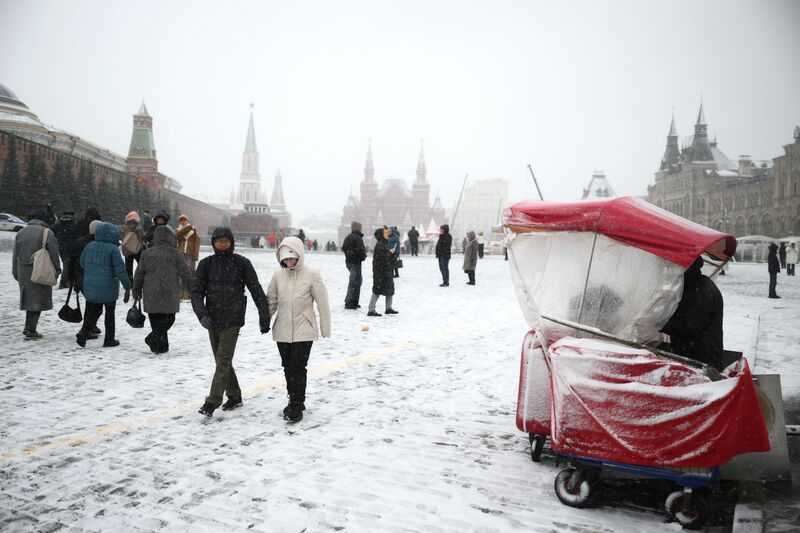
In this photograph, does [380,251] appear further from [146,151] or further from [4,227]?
[146,151]

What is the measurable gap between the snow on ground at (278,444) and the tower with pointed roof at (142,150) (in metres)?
86.1

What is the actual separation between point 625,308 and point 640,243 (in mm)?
519

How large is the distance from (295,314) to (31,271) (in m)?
5.63

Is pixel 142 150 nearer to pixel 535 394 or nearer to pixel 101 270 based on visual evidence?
pixel 101 270

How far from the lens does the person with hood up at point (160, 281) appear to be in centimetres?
777

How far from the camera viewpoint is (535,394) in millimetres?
4277

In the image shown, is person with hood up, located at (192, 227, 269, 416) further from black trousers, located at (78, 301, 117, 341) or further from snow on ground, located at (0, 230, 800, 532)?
black trousers, located at (78, 301, 117, 341)

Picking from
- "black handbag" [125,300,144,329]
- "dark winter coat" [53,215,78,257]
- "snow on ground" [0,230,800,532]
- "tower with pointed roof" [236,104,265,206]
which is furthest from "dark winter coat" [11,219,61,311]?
"tower with pointed roof" [236,104,265,206]

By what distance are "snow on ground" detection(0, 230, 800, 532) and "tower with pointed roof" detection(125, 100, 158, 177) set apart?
86127mm

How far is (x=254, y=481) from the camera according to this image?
399 cm

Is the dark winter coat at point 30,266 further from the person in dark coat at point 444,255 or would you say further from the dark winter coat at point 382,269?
the person in dark coat at point 444,255

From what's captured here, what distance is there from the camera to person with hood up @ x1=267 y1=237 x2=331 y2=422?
5.28 meters

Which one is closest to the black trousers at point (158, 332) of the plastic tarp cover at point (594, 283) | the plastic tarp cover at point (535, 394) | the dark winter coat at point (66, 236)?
the plastic tarp cover at point (594, 283)

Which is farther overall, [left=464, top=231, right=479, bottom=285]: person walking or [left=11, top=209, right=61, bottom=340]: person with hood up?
[left=464, top=231, right=479, bottom=285]: person walking
